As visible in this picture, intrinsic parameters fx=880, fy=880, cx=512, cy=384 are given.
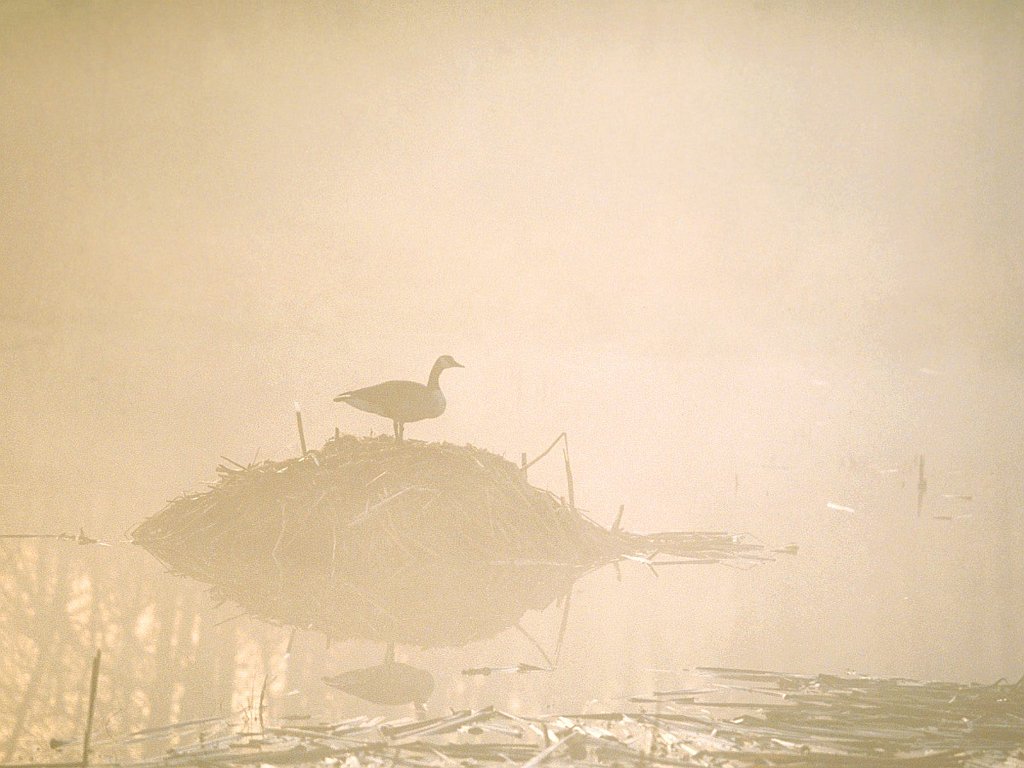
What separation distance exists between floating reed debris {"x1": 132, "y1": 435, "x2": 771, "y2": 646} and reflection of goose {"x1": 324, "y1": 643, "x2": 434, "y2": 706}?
18 centimetres

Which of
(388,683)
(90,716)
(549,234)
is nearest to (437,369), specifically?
(388,683)

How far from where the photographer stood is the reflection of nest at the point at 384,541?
2609mm

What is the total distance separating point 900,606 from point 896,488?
1964 millimetres

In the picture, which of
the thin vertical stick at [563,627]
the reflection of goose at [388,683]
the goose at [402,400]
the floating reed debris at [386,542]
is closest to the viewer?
the reflection of goose at [388,683]

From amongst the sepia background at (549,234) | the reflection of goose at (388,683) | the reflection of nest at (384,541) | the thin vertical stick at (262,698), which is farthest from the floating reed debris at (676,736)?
the sepia background at (549,234)

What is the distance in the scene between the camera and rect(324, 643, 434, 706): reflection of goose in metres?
2.07

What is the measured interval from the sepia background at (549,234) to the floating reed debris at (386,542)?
1.14 m

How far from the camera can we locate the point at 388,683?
2137mm

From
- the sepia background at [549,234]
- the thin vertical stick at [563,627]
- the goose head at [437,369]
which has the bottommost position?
the thin vertical stick at [563,627]

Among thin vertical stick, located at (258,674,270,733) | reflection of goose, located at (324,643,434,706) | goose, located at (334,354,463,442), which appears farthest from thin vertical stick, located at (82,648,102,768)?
goose, located at (334,354,463,442)

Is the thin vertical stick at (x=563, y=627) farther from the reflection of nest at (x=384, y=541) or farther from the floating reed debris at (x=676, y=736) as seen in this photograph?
the floating reed debris at (x=676, y=736)

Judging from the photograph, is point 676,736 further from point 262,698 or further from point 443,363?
point 443,363

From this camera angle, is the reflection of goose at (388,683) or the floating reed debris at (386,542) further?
the floating reed debris at (386,542)

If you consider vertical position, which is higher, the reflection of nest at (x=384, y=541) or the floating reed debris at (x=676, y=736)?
the reflection of nest at (x=384, y=541)
